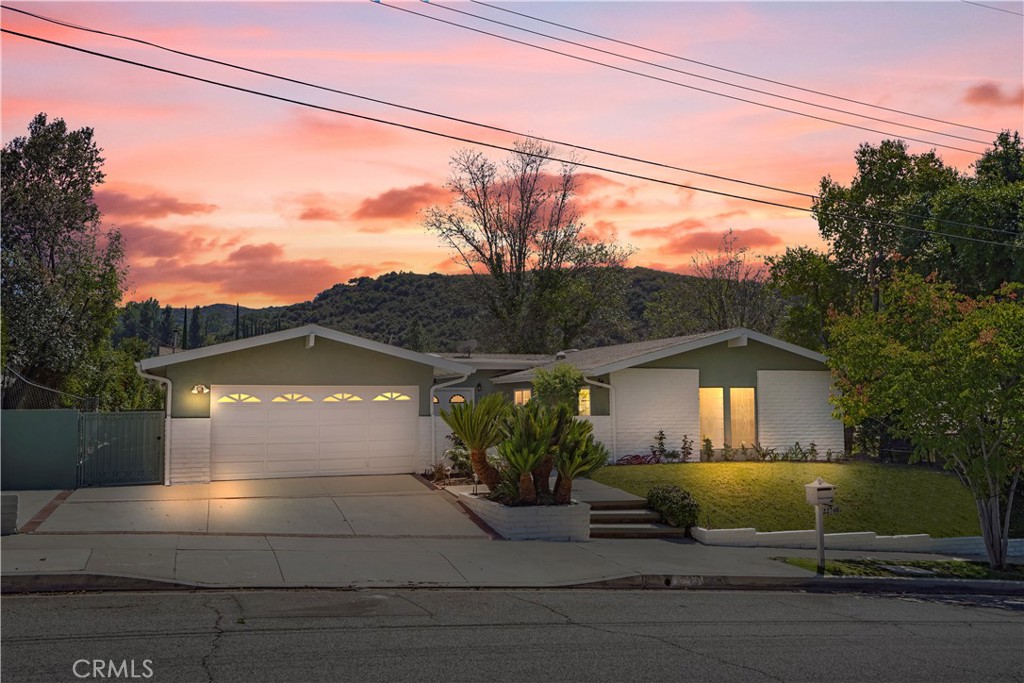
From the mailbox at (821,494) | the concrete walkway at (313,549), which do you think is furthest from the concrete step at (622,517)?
the mailbox at (821,494)

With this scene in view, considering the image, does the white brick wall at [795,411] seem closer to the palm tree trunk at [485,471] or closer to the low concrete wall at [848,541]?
the low concrete wall at [848,541]

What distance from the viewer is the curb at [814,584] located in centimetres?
1492

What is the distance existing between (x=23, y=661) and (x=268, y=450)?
15.4 meters

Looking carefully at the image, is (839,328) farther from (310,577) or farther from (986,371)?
(310,577)

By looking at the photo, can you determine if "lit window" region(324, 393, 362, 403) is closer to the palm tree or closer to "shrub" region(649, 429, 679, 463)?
the palm tree

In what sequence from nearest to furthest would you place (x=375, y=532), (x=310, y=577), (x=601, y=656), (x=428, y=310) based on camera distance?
(x=601, y=656), (x=310, y=577), (x=375, y=532), (x=428, y=310)

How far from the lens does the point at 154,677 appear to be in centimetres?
803

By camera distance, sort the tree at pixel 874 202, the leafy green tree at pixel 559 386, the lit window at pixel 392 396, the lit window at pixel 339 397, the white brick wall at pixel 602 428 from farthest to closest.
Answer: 1. the tree at pixel 874 202
2. the white brick wall at pixel 602 428
3. the leafy green tree at pixel 559 386
4. the lit window at pixel 392 396
5. the lit window at pixel 339 397

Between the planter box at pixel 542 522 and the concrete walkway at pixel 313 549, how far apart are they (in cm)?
38

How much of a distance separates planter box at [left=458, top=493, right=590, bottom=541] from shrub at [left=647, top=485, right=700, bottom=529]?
2448 mm

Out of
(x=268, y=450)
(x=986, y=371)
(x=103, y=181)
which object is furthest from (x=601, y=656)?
(x=103, y=181)

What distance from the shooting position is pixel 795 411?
30.0m

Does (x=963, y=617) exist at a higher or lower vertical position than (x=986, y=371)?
lower

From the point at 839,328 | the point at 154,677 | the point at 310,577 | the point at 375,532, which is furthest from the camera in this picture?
the point at 839,328
